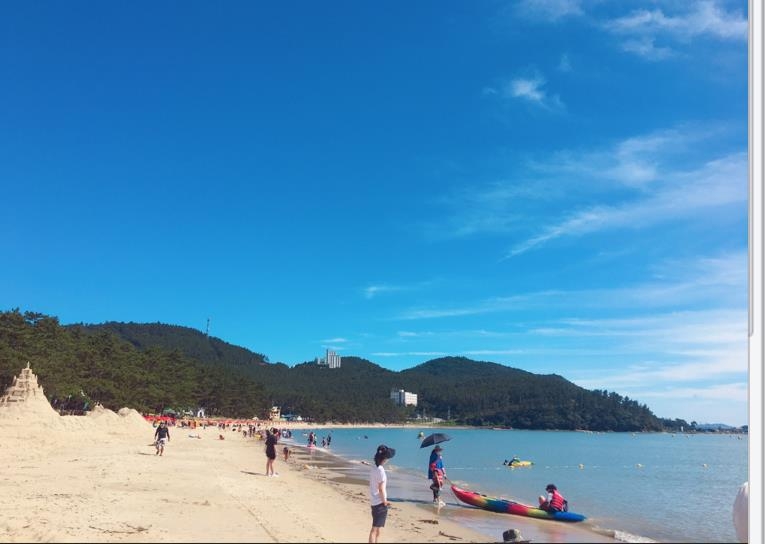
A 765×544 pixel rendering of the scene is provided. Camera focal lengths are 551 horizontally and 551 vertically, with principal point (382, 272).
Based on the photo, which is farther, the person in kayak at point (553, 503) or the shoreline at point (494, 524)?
the person in kayak at point (553, 503)

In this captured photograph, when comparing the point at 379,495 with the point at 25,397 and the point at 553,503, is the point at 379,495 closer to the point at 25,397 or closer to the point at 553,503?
the point at 553,503

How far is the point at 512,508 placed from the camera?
614 inches

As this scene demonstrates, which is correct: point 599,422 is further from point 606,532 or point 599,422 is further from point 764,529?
point 764,529

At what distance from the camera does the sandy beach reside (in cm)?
856

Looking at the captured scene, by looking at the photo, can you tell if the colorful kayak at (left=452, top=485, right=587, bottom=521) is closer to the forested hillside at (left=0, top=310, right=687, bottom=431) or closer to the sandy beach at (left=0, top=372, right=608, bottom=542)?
the sandy beach at (left=0, top=372, right=608, bottom=542)

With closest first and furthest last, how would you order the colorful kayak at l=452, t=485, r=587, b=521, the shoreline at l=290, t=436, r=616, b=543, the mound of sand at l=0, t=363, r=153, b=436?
1. the shoreline at l=290, t=436, r=616, b=543
2. the colorful kayak at l=452, t=485, r=587, b=521
3. the mound of sand at l=0, t=363, r=153, b=436

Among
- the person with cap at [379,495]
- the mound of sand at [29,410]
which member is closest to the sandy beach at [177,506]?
the person with cap at [379,495]

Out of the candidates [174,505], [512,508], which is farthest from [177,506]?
[512,508]

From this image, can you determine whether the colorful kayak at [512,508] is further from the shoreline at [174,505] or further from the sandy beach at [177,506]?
the shoreline at [174,505]

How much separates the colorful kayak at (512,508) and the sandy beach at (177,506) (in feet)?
2.48

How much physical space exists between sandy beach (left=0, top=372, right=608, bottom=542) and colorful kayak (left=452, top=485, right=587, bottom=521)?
29.8 inches

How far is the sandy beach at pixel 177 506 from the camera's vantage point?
8562 millimetres

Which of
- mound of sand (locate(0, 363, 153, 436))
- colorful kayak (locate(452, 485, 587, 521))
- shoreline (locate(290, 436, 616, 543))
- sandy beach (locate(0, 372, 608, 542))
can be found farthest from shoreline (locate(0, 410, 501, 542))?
colorful kayak (locate(452, 485, 587, 521))

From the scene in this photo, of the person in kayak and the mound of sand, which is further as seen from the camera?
the mound of sand
